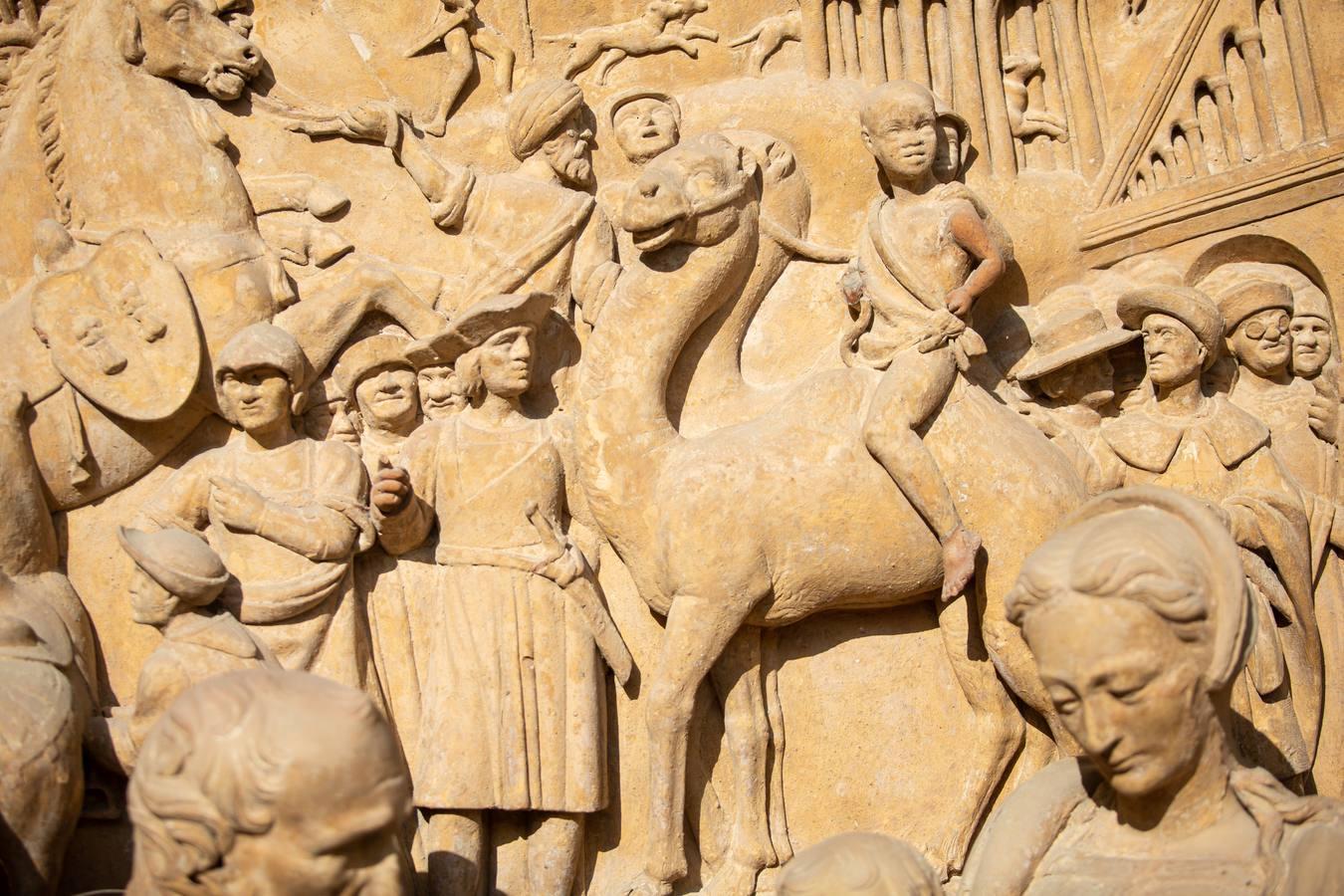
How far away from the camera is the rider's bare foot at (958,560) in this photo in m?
5.71

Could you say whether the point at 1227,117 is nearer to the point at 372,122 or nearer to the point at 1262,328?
the point at 1262,328

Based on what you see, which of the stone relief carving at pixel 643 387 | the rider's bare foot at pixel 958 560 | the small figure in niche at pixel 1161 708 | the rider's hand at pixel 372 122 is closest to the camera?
the small figure in niche at pixel 1161 708

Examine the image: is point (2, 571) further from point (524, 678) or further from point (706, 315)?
point (706, 315)

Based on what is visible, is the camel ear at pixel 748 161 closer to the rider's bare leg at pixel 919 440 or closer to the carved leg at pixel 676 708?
the rider's bare leg at pixel 919 440

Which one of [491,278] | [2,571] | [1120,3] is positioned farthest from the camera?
[1120,3]

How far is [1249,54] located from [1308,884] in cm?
357

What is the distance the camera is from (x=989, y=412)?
6.07 m

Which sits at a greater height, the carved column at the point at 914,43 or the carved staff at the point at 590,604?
the carved column at the point at 914,43

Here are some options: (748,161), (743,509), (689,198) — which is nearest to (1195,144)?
(748,161)

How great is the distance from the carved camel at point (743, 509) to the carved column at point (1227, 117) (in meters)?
1.39

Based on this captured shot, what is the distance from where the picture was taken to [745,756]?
6008mm

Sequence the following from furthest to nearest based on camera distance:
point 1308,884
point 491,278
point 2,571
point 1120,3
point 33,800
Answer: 1. point 1120,3
2. point 491,278
3. point 2,571
4. point 33,800
5. point 1308,884

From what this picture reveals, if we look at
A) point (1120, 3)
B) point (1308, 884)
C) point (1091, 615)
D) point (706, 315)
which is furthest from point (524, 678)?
point (1120, 3)

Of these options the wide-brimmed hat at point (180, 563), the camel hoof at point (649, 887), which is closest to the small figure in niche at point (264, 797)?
the wide-brimmed hat at point (180, 563)
